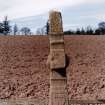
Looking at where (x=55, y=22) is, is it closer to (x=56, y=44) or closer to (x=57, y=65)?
(x=56, y=44)

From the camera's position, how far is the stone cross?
31.3ft

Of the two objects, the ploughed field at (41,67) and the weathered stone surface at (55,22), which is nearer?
the weathered stone surface at (55,22)

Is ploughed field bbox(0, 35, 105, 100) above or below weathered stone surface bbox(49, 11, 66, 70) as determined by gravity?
below

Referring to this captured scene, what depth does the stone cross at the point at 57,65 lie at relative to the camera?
31.3 feet

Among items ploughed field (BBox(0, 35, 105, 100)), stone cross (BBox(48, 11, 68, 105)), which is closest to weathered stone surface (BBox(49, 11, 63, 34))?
stone cross (BBox(48, 11, 68, 105))

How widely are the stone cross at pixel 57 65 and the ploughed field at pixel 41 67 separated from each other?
Result: 1157 cm

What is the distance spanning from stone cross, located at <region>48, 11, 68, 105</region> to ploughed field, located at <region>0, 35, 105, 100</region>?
11.6 metres

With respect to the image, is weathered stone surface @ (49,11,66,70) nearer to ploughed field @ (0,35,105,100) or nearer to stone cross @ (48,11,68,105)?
stone cross @ (48,11,68,105)

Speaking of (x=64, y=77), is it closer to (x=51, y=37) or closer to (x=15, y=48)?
(x=51, y=37)

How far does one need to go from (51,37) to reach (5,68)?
15.3 m

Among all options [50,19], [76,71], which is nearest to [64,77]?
[50,19]

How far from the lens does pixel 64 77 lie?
9.59m

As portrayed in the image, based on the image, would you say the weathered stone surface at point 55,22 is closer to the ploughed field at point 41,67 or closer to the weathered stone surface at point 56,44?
the weathered stone surface at point 56,44

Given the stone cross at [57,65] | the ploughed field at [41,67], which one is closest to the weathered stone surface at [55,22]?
the stone cross at [57,65]
